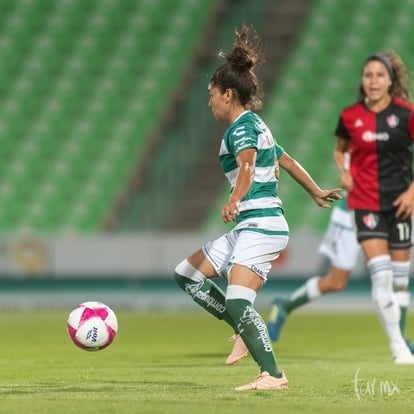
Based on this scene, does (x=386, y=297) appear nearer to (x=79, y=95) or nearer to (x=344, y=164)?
(x=344, y=164)

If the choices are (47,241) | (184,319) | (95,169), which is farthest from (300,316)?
(95,169)

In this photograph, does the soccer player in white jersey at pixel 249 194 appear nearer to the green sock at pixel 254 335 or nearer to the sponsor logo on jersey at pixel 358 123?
the green sock at pixel 254 335

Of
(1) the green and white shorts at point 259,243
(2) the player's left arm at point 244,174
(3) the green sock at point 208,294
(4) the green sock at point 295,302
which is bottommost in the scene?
(3) the green sock at point 208,294

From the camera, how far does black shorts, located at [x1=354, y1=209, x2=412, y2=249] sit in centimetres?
829

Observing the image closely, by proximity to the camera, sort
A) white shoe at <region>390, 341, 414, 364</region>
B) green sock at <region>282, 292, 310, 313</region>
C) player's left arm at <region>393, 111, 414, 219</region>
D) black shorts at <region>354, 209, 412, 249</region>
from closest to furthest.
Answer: white shoe at <region>390, 341, 414, 364</region> < player's left arm at <region>393, 111, 414, 219</region> < black shorts at <region>354, 209, 412, 249</region> < green sock at <region>282, 292, 310, 313</region>

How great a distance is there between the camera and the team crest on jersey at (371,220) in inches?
326

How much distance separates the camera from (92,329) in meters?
6.65

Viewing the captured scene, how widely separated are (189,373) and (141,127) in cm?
1248

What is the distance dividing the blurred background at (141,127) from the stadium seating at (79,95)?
25 mm

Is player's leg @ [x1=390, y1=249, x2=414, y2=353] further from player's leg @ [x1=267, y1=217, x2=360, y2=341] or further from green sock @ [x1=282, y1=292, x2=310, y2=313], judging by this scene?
green sock @ [x1=282, y1=292, x2=310, y2=313]

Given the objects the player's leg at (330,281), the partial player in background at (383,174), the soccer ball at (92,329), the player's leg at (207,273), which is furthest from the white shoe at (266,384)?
the player's leg at (330,281)

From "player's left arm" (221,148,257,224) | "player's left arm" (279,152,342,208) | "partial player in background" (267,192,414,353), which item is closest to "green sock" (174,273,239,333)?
"player's left arm" (279,152,342,208)

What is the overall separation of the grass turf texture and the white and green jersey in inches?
40.1

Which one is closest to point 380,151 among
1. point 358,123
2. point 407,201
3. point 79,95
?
point 358,123
